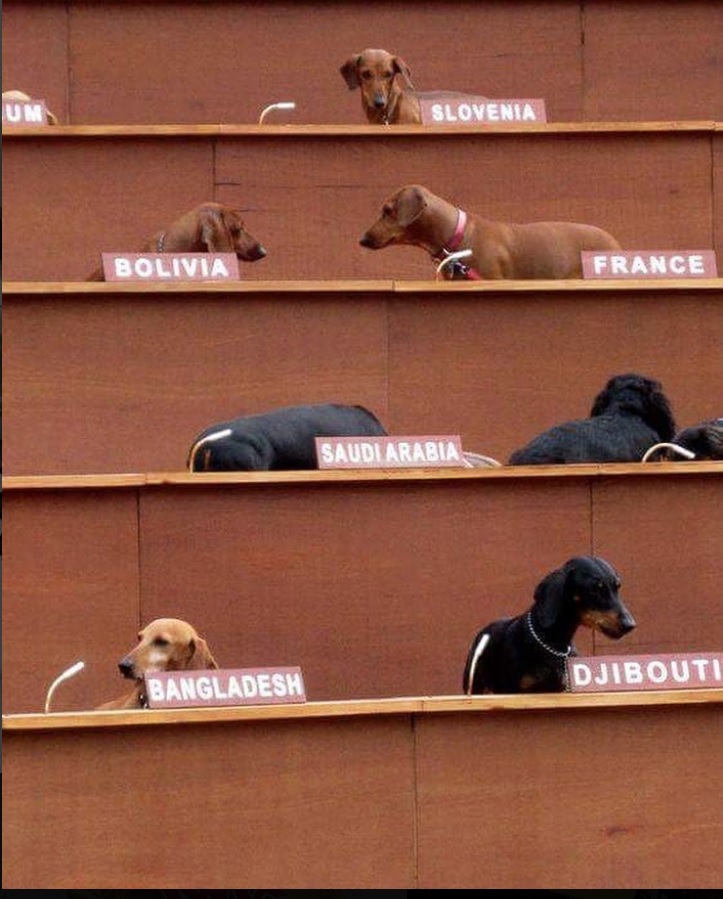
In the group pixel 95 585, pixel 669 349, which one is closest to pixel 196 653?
pixel 95 585

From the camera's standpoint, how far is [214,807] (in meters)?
6.13

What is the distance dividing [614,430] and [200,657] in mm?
A: 1384

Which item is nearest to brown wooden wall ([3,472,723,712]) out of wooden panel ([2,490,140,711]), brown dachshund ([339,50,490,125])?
wooden panel ([2,490,140,711])

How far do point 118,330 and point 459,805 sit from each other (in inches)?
80.7

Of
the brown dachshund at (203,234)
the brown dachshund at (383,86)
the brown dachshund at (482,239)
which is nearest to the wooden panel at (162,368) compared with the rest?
the brown dachshund at (203,234)

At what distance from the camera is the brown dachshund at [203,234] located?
8203mm

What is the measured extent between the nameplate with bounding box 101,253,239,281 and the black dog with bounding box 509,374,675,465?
98 cm

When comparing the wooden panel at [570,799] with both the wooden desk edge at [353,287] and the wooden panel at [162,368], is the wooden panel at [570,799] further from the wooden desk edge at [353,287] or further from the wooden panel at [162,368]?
the wooden desk edge at [353,287]

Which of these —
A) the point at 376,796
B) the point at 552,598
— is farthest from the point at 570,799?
the point at 552,598

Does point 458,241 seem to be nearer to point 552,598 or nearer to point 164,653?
point 552,598

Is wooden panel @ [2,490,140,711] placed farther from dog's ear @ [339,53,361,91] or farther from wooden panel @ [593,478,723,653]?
dog's ear @ [339,53,361,91]

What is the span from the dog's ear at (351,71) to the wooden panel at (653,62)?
29.7 inches

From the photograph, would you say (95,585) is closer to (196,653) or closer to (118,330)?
(196,653)

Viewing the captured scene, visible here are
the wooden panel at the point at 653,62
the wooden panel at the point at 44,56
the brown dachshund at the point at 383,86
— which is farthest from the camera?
the wooden panel at the point at 653,62
